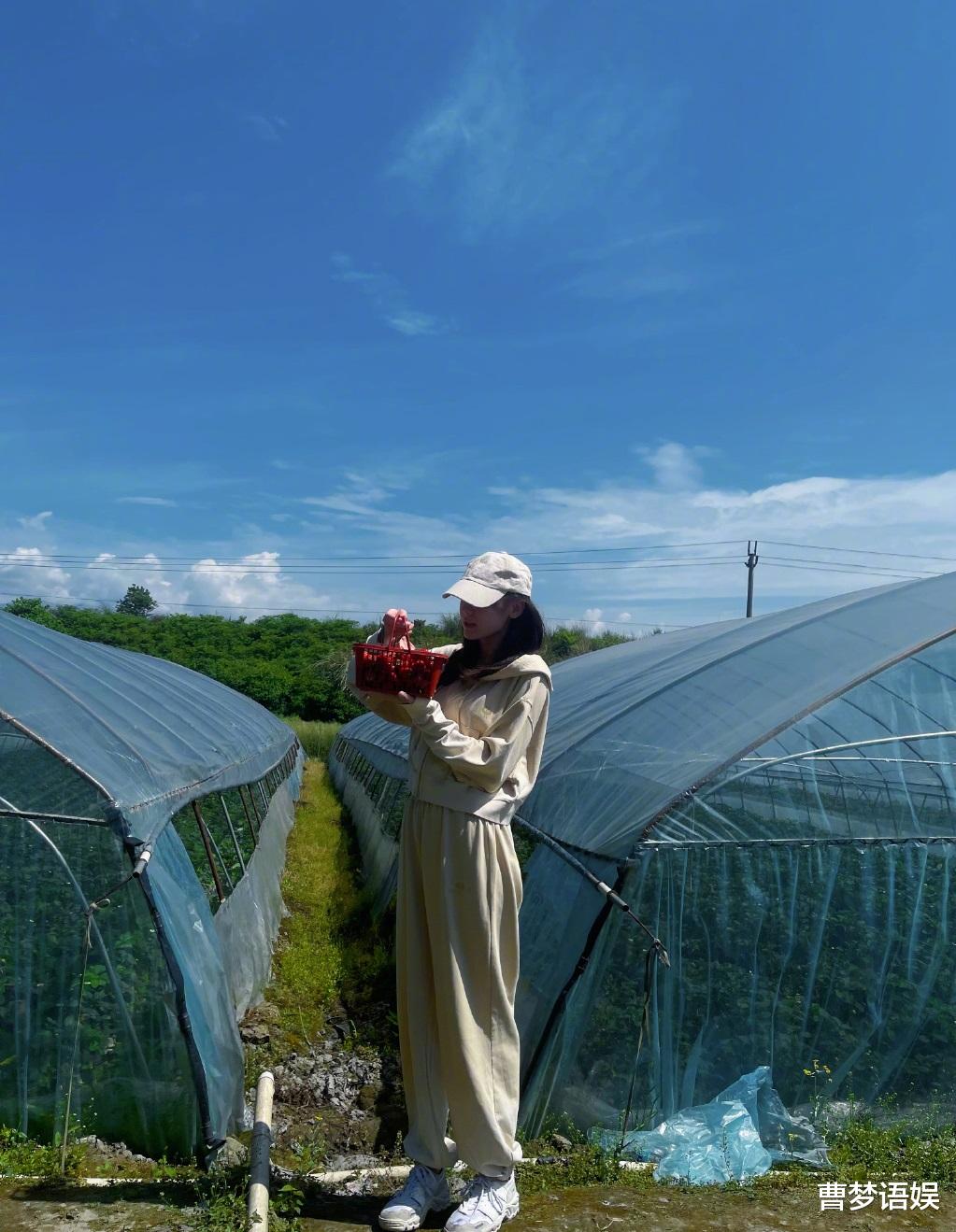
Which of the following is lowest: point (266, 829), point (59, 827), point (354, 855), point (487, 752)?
point (354, 855)

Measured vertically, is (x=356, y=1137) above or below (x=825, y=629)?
below

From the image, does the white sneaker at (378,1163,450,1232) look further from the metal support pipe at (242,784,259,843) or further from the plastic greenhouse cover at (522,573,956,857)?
the metal support pipe at (242,784,259,843)

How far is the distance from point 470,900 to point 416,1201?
978mm

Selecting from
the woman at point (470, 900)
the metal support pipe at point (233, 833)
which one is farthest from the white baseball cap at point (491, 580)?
the metal support pipe at point (233, 833)

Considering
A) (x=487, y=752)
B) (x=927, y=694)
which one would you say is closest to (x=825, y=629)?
(x=927, y=694)

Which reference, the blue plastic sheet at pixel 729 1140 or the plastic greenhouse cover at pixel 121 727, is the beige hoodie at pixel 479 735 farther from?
the blue plastic sheet at pixel 729 1140

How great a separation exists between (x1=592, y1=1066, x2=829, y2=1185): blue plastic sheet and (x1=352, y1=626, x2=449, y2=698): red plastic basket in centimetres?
228

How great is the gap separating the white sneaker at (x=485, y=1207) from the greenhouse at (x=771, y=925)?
42.8 inches

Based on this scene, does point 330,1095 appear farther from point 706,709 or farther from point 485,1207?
point 706,709

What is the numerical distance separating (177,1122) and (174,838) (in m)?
1.33

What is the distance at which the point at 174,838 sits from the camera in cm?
476

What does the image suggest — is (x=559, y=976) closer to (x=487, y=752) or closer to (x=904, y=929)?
(x=904, y=929)

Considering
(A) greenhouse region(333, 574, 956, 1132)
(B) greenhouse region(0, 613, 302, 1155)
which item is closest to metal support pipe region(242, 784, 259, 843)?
(B) greenhouse region(0, 613, 302, 1155)

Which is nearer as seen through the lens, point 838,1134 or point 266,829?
point 838,1134
